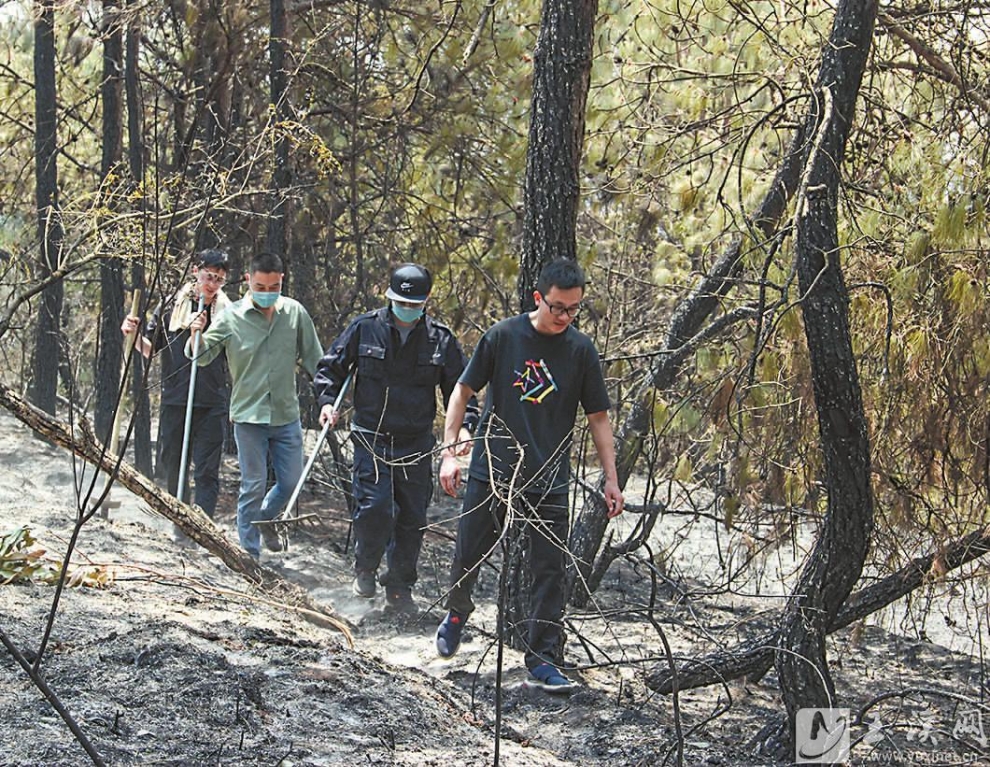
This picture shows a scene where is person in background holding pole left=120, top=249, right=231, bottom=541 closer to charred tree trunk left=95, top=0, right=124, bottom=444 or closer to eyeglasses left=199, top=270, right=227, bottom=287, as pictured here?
eyeglasses left=199, top=270, right=227, bottom=287

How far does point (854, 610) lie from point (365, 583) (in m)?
2.68

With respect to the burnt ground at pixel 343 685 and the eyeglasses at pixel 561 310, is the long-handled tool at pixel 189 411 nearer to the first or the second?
the burnt ground at pixel 343 685

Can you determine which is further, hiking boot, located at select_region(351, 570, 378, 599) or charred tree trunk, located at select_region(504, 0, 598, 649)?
hiking boot, located at select_region(351, 570, 378, 599)

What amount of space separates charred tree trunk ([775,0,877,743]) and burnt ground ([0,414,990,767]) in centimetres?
33

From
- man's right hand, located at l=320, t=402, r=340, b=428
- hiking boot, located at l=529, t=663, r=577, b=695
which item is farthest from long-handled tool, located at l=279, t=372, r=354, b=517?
hiking boot, located at l=529, t=663, r=577, b=695

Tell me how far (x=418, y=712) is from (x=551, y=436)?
1.42m

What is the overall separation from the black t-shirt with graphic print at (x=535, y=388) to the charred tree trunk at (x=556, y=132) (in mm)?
507

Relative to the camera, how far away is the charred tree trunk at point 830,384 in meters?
4.23

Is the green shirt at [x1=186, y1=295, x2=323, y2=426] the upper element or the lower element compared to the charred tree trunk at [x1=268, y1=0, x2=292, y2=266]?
lower

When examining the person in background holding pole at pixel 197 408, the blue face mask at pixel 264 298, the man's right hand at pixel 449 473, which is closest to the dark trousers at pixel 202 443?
the person in background holding pole at pixel 197 408

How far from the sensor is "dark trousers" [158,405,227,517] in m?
7.51

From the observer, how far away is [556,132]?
5.44 meters

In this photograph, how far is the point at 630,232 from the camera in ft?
29.2

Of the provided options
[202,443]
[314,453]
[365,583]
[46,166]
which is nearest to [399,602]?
[365,583]
